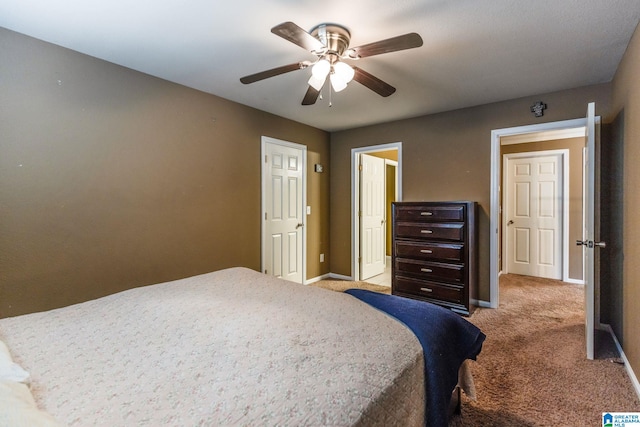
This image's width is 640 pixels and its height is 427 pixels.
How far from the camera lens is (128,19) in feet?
6.13

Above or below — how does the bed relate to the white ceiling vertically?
below

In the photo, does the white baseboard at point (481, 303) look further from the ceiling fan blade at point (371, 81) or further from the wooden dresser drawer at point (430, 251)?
the ceiling fan blade at point (371, 81)

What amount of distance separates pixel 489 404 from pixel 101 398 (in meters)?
2.00

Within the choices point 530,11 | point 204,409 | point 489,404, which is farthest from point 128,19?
point 489,404

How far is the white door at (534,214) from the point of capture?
184 inches

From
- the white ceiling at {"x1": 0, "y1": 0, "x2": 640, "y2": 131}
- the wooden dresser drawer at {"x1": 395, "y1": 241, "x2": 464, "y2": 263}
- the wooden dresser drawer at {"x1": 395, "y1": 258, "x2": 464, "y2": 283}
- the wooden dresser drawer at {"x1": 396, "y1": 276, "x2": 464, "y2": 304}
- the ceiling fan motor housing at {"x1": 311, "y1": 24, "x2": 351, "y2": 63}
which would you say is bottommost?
the wooden dresser drawer at {"x1": 396, "y1": 276, "x2": 464, "y2": 304}

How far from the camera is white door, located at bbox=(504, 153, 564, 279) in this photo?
4.66m

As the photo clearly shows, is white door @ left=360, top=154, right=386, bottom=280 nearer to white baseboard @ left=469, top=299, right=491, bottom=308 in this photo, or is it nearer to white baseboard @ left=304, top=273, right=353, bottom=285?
white baseboard @ left=304, top=273, right=353, bottom=285

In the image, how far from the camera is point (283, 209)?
12.9 ft

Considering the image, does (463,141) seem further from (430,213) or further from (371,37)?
(371,37)

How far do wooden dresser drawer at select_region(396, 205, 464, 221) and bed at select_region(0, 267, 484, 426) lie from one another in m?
1.88

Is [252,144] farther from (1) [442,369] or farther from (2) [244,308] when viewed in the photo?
(1) [442,369]

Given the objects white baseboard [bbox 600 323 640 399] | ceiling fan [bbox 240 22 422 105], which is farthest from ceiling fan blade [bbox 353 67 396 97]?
white baseboard [bbox 600 323 640 399]

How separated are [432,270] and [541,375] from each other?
141 cm
